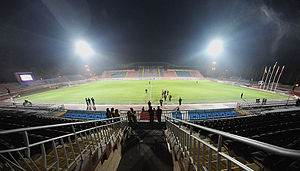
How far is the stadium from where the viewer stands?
2124mm

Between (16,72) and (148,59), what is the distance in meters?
68.1

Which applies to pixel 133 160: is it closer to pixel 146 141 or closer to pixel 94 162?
pixel 146 141

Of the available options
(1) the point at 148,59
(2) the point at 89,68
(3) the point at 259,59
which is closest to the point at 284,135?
(3) the point at 259,59

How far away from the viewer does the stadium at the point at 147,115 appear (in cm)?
212

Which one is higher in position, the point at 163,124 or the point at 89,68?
the point at 89,68

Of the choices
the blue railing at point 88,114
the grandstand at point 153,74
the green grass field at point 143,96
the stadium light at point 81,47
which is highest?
the stadium light at point 81,47

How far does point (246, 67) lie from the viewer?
2163 inches

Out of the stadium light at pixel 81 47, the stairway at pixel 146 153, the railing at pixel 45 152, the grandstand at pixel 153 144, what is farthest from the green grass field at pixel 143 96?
the stadium light at pixel 81 47

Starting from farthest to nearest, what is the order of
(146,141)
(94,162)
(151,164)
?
(146,141), (151,164), (94,162)

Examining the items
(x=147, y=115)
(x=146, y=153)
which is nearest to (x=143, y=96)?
(x=147, y=115)

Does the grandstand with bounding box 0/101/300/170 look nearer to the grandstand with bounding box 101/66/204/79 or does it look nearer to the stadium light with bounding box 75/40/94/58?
the grandstand with bounding box 101/66/204/79

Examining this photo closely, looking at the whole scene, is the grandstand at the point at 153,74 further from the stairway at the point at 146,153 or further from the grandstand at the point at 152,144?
the stairway at the point at 146,153

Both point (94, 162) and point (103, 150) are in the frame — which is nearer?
point (94, 162)

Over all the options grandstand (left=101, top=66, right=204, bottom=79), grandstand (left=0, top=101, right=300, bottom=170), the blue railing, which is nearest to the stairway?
grandstand (left=0, top=101, right=300, bottom=170)
